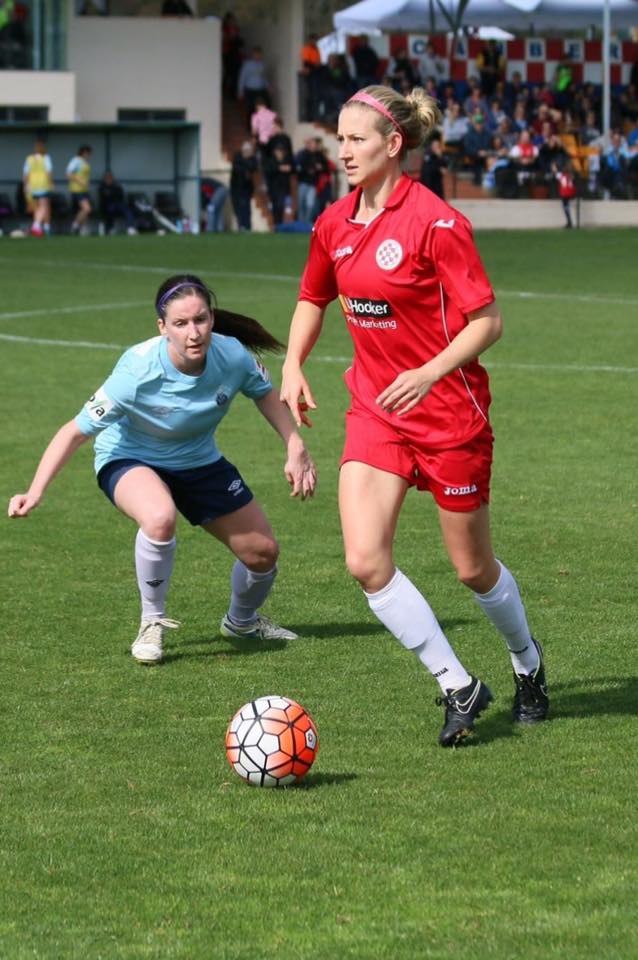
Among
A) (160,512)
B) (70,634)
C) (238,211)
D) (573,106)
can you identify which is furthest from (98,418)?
(573,106)

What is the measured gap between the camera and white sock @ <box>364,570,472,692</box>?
20.1ft

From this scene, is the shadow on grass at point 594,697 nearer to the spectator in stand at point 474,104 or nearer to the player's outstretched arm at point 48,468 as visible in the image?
the player's outstretched arm at point 48,468

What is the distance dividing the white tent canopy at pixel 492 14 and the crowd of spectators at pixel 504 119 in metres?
1.00

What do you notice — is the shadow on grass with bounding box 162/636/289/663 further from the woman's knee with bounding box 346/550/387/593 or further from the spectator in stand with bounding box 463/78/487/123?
the spectator in stand with bounding box 463/78/487/123

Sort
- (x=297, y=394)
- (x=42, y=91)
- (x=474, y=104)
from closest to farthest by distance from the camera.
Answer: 1. (x=297, y=394)
2. (x=42, y=91)
3. (x=474, y=104)

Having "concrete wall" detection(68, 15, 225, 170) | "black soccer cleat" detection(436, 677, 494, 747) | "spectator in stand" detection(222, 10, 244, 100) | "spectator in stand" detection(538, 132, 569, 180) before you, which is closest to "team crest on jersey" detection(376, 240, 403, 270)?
"black soccer cleat" detection(436, 677, 494, 747)

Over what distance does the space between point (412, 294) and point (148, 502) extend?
2.07 meters

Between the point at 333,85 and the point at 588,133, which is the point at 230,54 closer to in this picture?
the point at 333,85

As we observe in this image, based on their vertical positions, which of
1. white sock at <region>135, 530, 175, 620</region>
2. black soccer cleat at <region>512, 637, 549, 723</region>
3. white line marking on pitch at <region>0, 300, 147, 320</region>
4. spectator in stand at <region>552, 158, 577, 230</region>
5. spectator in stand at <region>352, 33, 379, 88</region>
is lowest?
black soccer cleat at <region>512, 637, 549, 723</region>

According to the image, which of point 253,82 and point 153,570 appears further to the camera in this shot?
point 253,82

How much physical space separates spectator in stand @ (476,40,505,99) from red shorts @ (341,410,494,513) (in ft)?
125

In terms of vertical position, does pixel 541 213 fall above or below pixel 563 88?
below

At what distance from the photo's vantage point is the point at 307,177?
124 ft

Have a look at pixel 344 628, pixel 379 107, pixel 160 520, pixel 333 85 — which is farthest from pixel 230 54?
pixel 379 107
